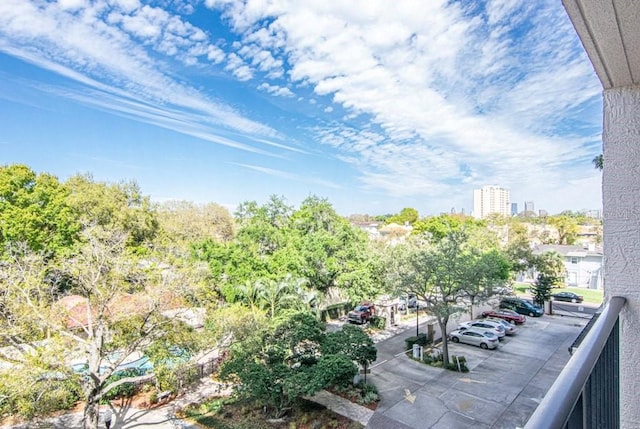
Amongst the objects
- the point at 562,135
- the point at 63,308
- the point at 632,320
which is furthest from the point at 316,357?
the point at 632,320

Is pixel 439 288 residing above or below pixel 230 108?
below

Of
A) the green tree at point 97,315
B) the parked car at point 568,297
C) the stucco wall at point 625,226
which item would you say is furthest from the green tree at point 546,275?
the stucco wall at point 625,226

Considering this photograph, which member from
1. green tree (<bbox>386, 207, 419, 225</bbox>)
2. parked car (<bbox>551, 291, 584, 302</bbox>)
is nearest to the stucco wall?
parked car (<bbox>551, 291, 584, 302</bbox>)

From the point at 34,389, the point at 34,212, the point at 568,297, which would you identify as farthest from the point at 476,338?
the point at 34,212

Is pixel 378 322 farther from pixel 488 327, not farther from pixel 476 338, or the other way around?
pixel 488 327

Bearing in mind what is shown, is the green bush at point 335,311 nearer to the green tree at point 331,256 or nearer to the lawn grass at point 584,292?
the green tree at point 331,256

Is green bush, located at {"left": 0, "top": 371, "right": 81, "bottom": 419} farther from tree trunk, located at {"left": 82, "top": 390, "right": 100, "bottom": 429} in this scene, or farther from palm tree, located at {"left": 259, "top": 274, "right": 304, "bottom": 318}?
palm tree, located at {"left": 259, "top": 274, "right": 304, "bottom": 318}

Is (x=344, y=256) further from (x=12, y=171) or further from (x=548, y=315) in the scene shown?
(x=12, y=171)

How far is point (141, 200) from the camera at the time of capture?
Result: 60.4ft

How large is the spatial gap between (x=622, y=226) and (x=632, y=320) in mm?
363

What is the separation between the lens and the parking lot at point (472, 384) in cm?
825

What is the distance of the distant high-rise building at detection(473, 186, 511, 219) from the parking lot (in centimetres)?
5508

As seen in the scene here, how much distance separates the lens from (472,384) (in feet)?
33.1

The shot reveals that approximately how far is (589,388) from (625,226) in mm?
857
